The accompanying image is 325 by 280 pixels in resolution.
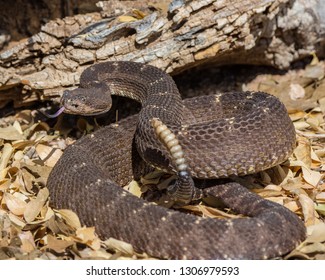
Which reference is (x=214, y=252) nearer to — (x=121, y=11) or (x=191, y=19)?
(x=191, y=19)

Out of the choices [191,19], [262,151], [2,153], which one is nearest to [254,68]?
[191,19]

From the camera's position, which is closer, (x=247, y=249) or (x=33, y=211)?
(x=247, y=249)

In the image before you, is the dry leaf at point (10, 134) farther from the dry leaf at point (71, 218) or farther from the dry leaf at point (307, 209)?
the dry leaf at point (307, 209)

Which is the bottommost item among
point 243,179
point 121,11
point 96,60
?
point 243,179

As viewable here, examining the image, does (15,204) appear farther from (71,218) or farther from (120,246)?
(120,246)

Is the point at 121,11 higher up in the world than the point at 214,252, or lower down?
higher up

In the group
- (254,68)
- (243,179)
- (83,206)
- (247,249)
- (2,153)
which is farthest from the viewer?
(254,68)

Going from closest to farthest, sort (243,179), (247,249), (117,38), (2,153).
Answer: (247,249)
(243,179)
(2,153)
(117,38)
